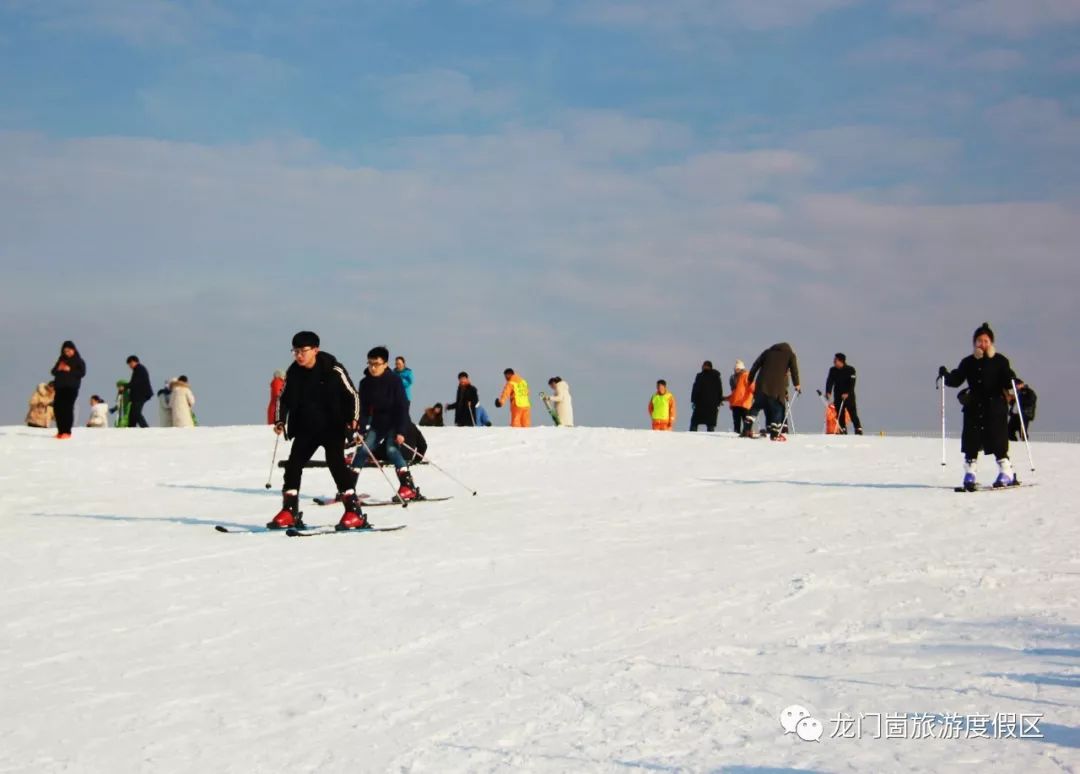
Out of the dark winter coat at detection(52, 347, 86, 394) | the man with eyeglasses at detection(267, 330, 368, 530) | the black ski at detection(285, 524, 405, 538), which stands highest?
the dark winter coat at detection(52, 347, 86, 394)

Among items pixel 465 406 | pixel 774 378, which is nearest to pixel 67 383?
pixel 465 406

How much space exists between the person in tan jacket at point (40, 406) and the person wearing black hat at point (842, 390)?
16.9 m

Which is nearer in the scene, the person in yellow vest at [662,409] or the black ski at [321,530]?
the black ski at [321,530]

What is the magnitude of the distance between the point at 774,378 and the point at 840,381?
5.37 meters

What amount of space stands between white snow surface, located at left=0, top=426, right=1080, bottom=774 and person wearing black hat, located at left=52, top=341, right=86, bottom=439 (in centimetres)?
938

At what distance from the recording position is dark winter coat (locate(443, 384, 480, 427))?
98.5ft

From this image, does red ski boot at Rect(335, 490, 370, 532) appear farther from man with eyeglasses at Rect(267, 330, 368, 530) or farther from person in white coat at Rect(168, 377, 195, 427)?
person in white coat at Rect(168, 377, 195, 427)

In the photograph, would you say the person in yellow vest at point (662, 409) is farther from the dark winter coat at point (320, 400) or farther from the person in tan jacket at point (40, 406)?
the dark winter coat at point (320, 400)

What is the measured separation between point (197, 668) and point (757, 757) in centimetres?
318

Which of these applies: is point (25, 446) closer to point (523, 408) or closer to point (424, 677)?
point (523, 408)

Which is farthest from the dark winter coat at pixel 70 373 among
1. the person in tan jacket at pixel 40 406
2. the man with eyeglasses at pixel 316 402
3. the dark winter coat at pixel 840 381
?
the dark winter coat at pixel 840 381

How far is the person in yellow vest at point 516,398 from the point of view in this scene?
95.0ft

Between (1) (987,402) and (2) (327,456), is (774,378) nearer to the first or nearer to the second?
(1) (987,402)

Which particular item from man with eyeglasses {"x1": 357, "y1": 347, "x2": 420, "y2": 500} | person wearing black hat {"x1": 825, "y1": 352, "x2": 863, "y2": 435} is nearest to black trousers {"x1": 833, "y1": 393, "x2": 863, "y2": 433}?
person wearing black hat {"x1": 825, "y1": 352, "x2": 863, "y2": 435}
